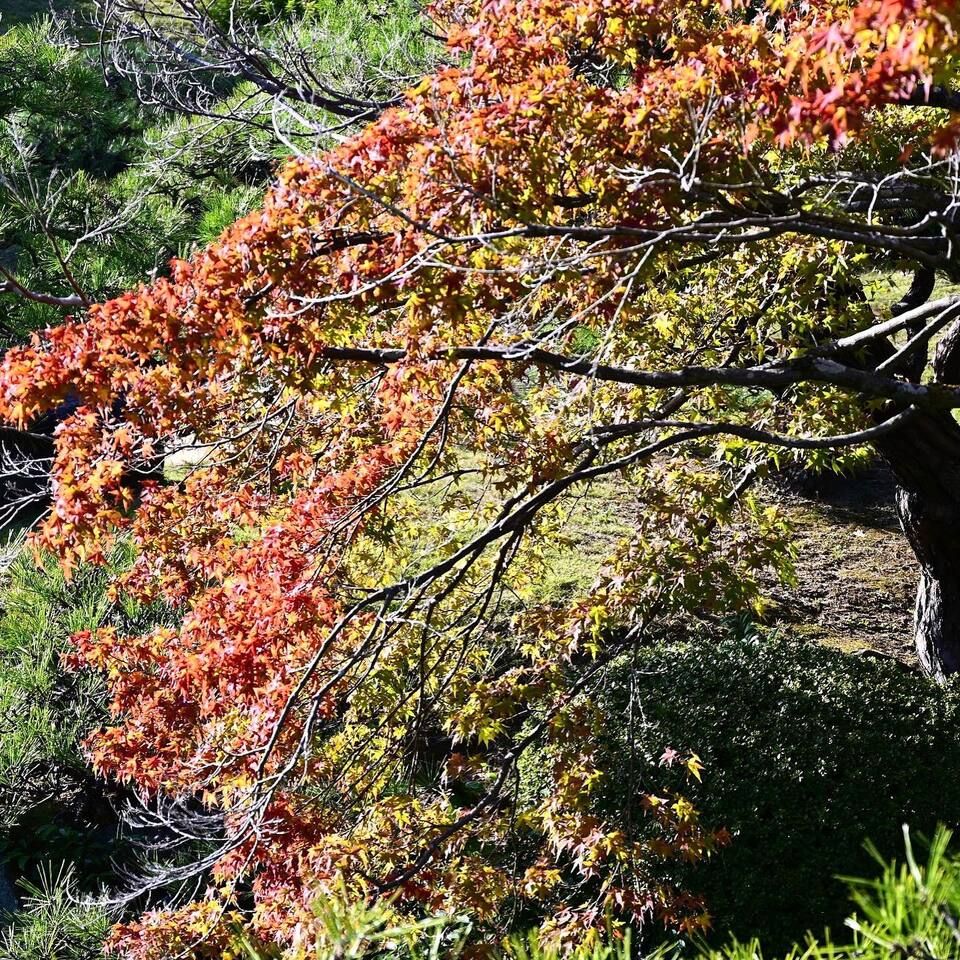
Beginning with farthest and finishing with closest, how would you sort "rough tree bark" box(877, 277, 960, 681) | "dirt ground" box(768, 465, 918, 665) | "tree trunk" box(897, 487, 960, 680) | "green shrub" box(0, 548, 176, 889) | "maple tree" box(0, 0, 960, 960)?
"dirt ground" box(768, 465, 918, 665) → "green shrub" box(0, 548, 176, 889) → "tree trunk" box(897, 487, 960, 680) → "rough tree bark" box(877, 277, 960, 681) → "maple tree" box(0, 0, 960, 960)

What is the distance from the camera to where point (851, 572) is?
7.56m

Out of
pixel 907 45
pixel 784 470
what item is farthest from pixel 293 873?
pixel 784 470

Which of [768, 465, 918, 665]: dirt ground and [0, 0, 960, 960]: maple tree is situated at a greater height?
[0, 0, 960, 960]: maple tree

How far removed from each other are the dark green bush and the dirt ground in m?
1.16

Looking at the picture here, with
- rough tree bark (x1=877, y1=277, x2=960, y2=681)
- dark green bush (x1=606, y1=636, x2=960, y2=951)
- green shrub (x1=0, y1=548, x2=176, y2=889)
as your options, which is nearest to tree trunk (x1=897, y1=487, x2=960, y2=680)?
rough tree bark (x1=877, y1=277, x2=960, y2=681)

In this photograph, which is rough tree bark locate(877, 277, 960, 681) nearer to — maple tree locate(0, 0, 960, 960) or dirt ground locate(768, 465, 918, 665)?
maple tree locate(0, 0, 960, 960)

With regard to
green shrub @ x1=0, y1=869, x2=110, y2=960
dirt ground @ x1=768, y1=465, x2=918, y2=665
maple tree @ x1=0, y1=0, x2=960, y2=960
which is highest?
maple tree @ x1=0, y1=0, x2=960, y2=960

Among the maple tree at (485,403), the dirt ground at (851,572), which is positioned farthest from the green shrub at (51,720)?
the dirt ground at (851,572)

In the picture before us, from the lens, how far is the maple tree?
3.12 meters

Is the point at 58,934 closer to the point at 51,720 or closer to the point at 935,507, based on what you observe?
the point at 51,720

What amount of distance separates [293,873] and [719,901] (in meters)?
1.91

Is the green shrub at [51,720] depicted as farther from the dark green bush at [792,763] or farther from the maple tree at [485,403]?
the dark green bush at [792,763]

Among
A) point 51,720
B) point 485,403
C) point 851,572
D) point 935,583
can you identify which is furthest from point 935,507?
point 51,720

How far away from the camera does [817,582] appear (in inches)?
292
